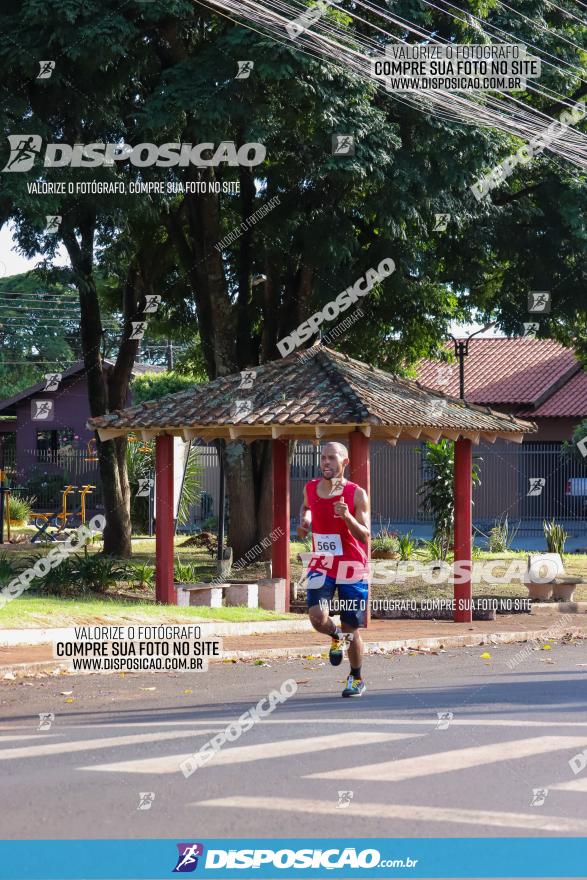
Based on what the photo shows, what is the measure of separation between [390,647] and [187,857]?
1090 centimetres

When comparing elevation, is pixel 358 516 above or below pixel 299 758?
above

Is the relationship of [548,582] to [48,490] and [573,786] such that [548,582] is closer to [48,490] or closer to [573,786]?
[573,786]

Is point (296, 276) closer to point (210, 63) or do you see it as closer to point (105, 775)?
point (210, 63)

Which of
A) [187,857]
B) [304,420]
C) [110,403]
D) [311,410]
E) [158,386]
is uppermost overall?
[158,386]

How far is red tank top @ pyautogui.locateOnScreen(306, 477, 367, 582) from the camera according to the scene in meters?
11.5

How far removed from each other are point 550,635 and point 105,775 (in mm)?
12178

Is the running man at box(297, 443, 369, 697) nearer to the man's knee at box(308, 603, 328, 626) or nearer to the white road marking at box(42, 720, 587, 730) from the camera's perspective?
the man's knee at box(308, 603, 328, 626)

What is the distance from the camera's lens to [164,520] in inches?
813

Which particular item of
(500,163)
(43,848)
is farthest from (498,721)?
(500,163)

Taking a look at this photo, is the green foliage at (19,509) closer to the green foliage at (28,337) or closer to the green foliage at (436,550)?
the green foliage at (436,550)

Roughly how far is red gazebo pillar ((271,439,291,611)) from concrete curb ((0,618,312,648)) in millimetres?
2588

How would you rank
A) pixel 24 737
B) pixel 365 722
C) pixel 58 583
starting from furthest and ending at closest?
pixel 58 583 → pixel 365 722 → pixel 24 737

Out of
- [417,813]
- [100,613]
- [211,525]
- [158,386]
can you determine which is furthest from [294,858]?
[158,386]

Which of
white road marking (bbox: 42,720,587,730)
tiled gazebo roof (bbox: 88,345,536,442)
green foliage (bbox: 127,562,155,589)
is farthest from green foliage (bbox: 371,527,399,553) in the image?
white road marking (bbox: 42,720,587,730)
